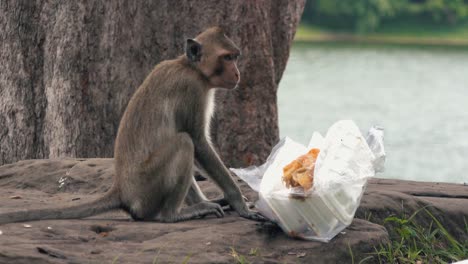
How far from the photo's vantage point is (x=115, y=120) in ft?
29.2

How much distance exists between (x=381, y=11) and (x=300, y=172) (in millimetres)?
36786

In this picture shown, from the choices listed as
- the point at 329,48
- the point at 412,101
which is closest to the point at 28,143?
the point at 412,101

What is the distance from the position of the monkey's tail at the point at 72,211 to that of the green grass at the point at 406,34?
1415 inches

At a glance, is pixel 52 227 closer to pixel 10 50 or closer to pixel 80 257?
pixel 80 257

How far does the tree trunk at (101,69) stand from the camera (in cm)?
883

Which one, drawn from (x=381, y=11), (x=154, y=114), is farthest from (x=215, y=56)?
(x=381, y=11)

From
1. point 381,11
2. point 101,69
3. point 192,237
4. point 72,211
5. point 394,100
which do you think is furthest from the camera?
point 381,11

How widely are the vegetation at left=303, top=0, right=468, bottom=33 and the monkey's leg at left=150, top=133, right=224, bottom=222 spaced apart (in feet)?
111

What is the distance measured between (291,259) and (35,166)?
293cm

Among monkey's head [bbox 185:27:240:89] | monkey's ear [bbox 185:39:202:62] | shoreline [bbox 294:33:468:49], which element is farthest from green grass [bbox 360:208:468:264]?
shoreline [bbox 294:33:468:49]

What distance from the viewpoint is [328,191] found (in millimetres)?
5906

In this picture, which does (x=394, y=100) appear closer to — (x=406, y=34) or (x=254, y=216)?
(x=406, y=34)

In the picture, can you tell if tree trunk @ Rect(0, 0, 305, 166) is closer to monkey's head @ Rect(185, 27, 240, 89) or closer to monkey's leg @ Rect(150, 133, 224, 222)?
monkey's head @ Rect(185, 27, 240, 89)

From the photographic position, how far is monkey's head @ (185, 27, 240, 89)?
6.77 m
